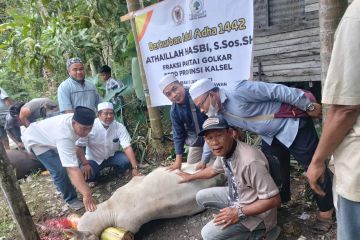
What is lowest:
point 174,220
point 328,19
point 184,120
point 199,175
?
point 174,220

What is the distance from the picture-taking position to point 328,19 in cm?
238

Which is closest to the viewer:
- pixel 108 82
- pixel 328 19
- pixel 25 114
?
pixel 328 19

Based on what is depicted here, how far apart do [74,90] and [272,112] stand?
3.39 meters

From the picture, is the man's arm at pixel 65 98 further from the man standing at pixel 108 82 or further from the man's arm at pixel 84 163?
the man standing at pixel 108 82

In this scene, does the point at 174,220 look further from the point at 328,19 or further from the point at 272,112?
the point at 328,19

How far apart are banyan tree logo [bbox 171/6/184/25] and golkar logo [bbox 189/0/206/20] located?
0.55 ft

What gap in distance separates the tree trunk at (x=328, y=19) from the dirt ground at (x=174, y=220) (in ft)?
4.94

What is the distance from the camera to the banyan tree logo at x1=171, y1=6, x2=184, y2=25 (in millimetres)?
4182

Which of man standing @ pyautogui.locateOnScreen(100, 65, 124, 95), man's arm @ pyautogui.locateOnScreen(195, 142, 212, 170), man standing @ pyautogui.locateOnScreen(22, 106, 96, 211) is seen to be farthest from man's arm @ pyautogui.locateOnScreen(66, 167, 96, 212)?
man standing @ pyautogui.locateOnScreen(100, 65, 124, 95)

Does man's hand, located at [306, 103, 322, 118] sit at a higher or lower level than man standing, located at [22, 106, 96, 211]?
higher

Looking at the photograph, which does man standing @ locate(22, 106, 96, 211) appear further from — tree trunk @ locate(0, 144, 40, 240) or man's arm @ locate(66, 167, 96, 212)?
tree trunk @ locate(0, 144, 40, 240)

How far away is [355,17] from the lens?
128cm

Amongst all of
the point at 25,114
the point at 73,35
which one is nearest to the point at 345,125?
the point at 25,114

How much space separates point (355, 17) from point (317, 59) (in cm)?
447
